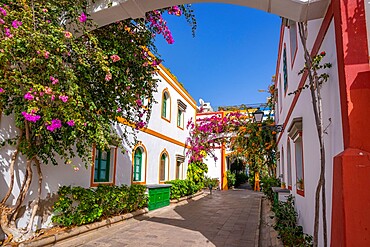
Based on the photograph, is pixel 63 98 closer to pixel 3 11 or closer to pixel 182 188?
pixel 3 11

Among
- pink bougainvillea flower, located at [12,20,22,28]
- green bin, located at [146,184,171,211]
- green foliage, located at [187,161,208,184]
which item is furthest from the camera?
green foliage, located at [187,161,208,184]

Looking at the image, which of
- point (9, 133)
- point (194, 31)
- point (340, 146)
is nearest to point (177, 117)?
point (194, 31)

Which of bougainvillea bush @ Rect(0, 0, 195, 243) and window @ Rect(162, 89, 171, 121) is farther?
window @ Rect(162, 89, 171, 121)

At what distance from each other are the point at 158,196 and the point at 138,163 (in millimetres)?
1494

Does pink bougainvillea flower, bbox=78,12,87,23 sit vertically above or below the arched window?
above

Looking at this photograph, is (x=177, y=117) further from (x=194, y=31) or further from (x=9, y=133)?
(x=9, y=133)

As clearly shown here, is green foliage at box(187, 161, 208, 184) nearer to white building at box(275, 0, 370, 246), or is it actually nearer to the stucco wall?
the stucco wall

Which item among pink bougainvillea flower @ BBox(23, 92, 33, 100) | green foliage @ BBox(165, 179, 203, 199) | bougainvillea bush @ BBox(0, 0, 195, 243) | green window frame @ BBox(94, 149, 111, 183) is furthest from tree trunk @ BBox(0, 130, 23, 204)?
green foliage @ BBox(165, 179, 203, 199)

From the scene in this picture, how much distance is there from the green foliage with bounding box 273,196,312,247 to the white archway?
330 centimetres

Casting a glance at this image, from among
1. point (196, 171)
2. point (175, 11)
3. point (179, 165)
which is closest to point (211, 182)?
point (196, 171)

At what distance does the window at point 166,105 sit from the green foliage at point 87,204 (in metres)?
5.53

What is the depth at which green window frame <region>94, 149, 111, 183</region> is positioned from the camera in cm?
799

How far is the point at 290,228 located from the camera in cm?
518

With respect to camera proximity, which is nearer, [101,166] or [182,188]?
[101,166]
